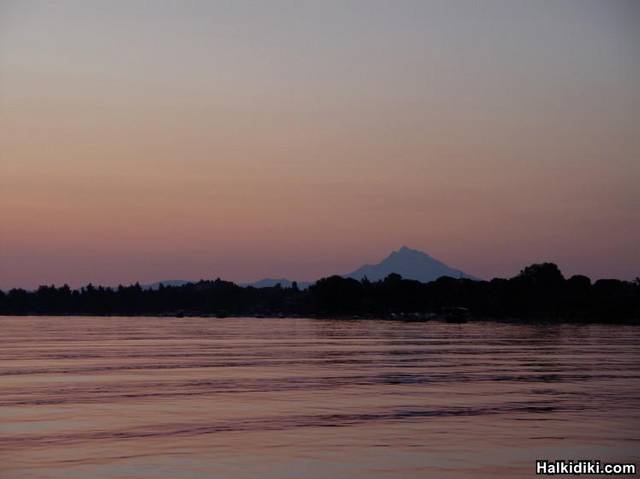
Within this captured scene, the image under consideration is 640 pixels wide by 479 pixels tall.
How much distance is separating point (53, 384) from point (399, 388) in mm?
23080

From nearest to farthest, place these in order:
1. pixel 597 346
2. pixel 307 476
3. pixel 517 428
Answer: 1. pixel 307 476
2. pixel 517 428
3. pixel 597 346

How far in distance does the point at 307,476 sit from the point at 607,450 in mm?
12943

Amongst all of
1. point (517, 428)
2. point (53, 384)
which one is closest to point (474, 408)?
point (517, 428)

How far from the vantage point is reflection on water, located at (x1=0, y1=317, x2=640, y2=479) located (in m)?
34.1

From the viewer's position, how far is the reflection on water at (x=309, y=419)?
34125 mm

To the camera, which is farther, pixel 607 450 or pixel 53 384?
pixel 53 384

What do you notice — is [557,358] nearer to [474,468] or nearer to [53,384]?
[53,384]

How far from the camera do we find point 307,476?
3203cm

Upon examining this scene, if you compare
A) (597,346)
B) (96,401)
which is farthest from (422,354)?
(96,401)

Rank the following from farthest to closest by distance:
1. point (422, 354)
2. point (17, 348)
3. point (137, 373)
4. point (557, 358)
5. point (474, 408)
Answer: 1. point (17, 348)
2. point (422, 354)
3. point (557, 358)
4. point (137, 373)
5. point (474, 408)

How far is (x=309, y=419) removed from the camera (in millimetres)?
45000

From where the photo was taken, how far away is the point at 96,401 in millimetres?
52406

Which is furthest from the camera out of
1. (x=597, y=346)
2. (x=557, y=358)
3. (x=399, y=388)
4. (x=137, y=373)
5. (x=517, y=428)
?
(x=597, y=346)

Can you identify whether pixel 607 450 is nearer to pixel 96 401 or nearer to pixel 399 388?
pixel 399 388
